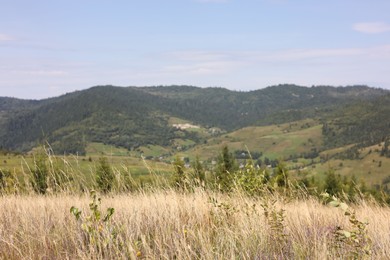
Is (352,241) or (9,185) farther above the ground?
(352,241)

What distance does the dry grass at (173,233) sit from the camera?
331 centimetres

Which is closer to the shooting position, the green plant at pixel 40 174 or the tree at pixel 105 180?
the tree at pixel 105 180

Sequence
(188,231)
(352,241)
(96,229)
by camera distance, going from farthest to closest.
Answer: (188,231)
(96,229)
(352,241)

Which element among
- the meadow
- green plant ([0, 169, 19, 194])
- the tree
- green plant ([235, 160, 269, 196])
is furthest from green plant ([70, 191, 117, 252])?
green plant ([0, 169, 19, 194])

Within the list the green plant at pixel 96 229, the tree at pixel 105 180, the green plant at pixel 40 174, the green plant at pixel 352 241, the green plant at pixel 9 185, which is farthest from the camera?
the green plant at pixel 40 174

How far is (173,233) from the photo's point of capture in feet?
12.4

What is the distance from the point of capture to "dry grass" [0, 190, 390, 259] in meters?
3.31

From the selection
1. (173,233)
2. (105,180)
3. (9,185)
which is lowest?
(105,180)

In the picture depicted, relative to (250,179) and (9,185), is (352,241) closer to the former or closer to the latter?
(250,179)

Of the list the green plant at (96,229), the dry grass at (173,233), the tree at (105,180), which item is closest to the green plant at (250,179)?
the dry grass at (173,233)

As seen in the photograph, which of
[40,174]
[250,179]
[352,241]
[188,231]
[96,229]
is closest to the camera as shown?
[352,241]

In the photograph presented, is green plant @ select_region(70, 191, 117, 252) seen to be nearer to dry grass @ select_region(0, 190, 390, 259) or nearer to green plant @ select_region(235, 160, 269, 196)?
dry grass @ select_region(0, 190, 390, 259)

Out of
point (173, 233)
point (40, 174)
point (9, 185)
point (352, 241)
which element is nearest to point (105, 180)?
point (40, 174)

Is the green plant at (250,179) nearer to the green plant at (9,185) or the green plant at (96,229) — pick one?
the green plant at (96,229)
